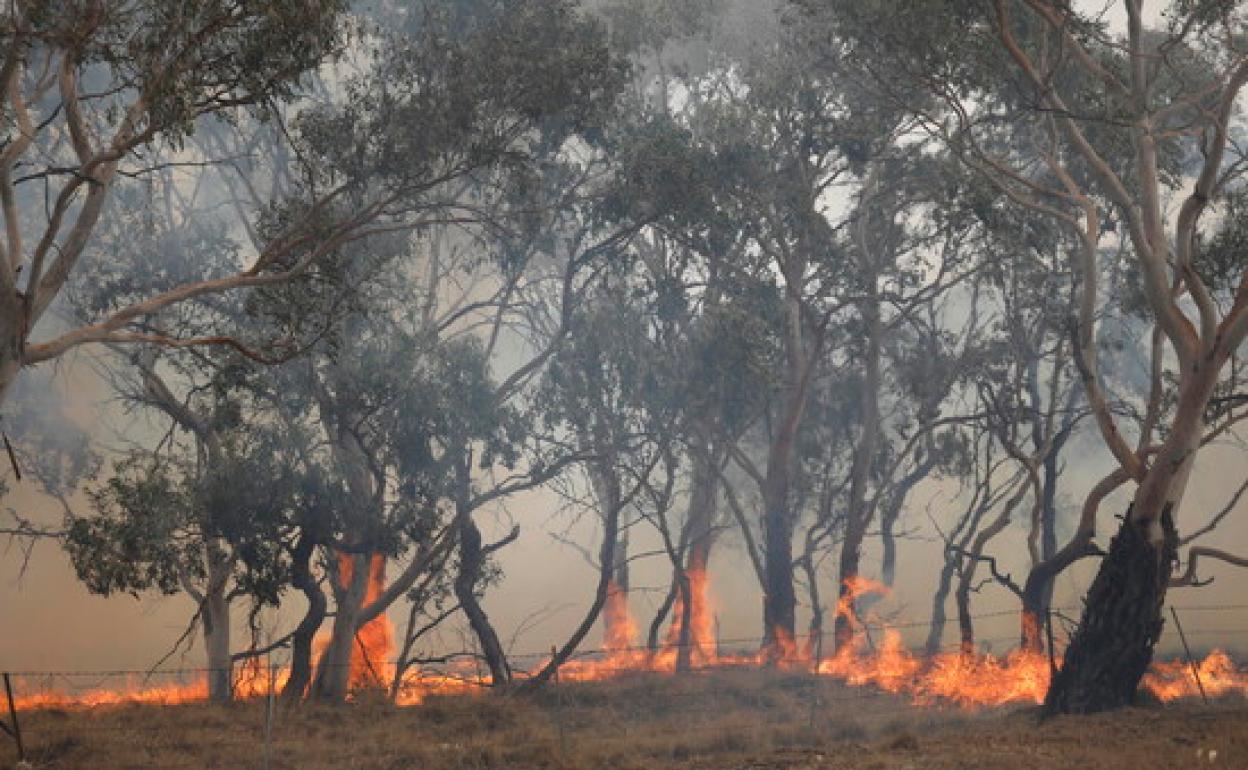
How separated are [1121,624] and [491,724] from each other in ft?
30.1

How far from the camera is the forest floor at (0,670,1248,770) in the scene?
46.2 ft

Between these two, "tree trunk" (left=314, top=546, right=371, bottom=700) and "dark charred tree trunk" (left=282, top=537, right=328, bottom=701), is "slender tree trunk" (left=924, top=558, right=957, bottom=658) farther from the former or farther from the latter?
→ "dark charred tree trunk" (left=282, top=537, right=328, bottom=701)

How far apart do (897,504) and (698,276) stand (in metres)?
7.21

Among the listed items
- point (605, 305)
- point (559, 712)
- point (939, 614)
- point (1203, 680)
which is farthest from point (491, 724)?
point (939, 614)

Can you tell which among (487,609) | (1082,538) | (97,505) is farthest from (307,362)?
(487,609)

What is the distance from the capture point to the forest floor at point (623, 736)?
14.1 metres

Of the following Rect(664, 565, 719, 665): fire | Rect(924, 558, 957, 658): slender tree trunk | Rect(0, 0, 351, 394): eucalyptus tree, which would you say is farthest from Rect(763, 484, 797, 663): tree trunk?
Rect(0, 0, 351, 394): eucalyptus tree

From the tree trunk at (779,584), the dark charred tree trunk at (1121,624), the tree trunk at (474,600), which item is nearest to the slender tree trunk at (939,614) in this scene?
the tree trunk at (779,584)

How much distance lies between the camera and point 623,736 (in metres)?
Result: 18.8

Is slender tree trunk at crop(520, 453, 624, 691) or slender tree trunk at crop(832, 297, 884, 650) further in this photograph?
slender tree trunk at crop(832, 297, 884, 650)

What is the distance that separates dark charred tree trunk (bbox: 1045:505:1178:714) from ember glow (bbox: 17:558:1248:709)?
2.59 feet

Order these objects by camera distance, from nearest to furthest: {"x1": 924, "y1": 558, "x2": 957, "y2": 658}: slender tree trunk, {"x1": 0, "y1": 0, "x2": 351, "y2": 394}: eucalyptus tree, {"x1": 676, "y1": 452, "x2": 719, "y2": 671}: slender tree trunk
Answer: {"x1": 0, "y1": 0, "x2": 351, "y2": 394}: eucalyptus tree → {"x1": 676, "y1": 452, "x2": 719, "y2": 671}: slender tree trunk → {"x1": 924, "y1": 558, "x2": 957, "y2": 658}: slender tree trunk

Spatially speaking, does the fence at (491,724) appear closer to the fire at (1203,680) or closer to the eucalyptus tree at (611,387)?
the fire at (1203,680)

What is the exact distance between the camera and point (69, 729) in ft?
54.2
